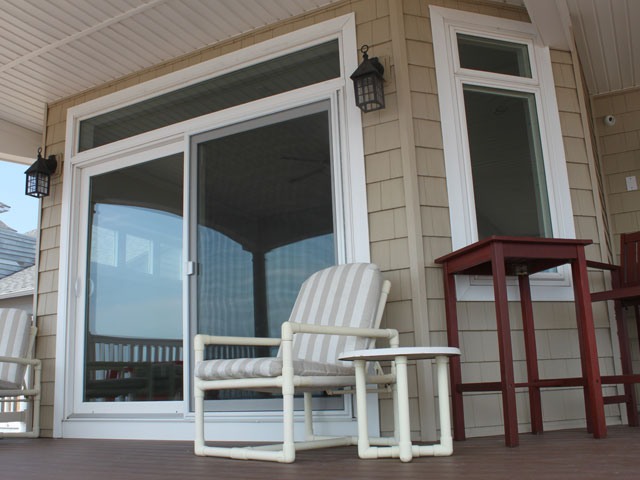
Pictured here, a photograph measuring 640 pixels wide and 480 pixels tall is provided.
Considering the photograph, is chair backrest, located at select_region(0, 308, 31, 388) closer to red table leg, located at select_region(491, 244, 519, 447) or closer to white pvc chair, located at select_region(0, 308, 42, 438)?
white pvc chair, located at select_region(0, 308, 42, 438)

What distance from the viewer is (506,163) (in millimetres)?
3787

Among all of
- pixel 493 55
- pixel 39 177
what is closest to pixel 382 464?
pixel 493 55

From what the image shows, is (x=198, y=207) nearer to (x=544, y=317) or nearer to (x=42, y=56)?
(x=42, y=56)

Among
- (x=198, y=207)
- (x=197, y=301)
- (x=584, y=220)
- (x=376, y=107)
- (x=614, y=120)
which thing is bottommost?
(x=197, y=301)

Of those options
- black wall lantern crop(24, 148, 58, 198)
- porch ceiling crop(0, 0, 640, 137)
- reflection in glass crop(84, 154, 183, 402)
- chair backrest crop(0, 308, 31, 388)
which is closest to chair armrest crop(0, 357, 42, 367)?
chair backrest crop(0, 308, 31, 388)

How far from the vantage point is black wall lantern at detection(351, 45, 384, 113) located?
354 cm

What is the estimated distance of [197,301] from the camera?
4.10 meters

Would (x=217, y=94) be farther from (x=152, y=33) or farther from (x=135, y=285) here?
(x=135, y=285)

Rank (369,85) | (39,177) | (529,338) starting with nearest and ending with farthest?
(529,338) < (369,85) < (39,177)

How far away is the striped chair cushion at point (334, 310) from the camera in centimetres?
293

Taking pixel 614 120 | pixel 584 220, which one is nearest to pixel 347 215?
pixel 584 220

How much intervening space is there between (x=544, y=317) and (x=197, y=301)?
6.73 ft

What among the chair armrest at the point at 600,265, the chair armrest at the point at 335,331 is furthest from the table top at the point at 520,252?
the chair armrest at the point at 335,331

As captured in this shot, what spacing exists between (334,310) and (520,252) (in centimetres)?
93
